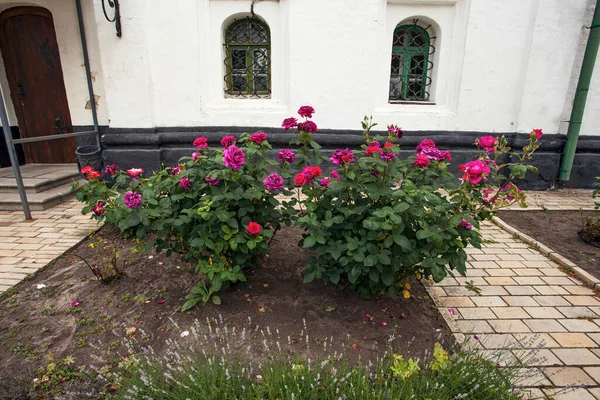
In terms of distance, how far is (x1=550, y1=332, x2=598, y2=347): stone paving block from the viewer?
2.39m

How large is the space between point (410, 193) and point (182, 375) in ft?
5.39

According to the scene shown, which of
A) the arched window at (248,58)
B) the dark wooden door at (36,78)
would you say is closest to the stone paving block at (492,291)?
the arched window at (248,58)

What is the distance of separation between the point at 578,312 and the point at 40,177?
6649 millimetres

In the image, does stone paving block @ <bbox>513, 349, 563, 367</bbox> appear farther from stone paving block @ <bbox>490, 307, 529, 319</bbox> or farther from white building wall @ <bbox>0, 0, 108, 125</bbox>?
white building wall @ <bbox>0, 0, 108, 125</bbox>

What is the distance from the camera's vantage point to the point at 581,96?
5.31 metres

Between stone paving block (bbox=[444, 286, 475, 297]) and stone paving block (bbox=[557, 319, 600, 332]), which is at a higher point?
stone paving block (bbox=[444, 286, 475, 297])

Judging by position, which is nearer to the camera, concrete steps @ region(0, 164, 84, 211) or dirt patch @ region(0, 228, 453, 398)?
dirt patch @ region(0, 228, 453, 398)

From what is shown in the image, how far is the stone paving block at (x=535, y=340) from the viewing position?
2.33 metres

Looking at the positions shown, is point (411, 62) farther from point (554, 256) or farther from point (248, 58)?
point (554, 256)

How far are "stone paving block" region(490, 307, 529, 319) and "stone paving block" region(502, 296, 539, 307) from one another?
0.21 ft

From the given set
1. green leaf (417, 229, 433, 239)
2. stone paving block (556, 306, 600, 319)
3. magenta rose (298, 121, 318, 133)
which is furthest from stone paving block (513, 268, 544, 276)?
magenta rose (298, 121, 318, 133)

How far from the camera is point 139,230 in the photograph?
2.47m

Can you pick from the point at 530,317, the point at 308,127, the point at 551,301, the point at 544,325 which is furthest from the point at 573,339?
the point at 308,127

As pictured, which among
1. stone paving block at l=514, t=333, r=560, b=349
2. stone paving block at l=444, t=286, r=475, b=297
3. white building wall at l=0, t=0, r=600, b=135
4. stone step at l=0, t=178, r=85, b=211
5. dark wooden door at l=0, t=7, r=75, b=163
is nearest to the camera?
stone paving block at l=514, t=333, r=560, b=349
